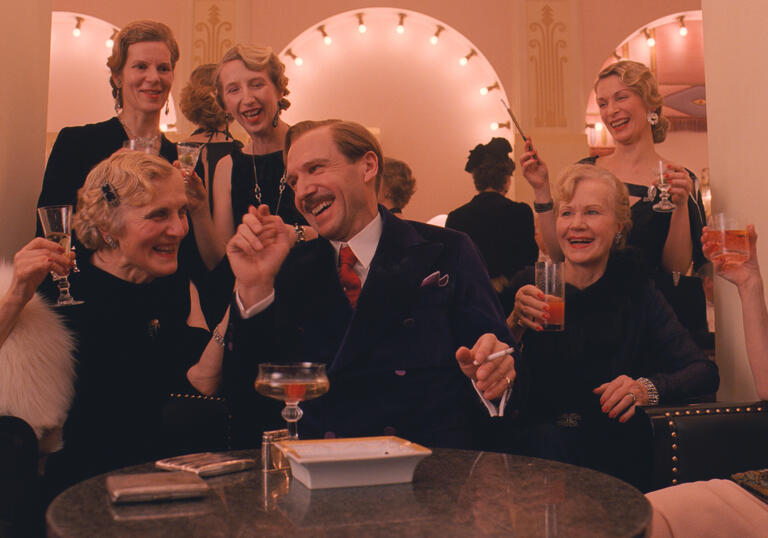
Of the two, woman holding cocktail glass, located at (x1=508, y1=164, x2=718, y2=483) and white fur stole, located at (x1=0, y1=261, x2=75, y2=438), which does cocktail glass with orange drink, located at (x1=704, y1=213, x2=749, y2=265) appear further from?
white fur stole, located at (x1=0, y1=261, x2=75, y2=438)

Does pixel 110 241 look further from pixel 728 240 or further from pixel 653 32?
pixel 653 32

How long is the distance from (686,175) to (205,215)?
1739 mm

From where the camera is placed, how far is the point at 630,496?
4.08 ft

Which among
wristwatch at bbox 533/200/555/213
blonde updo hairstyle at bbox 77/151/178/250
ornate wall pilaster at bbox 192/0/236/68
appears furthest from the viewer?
ornate wall pilaster at bbox 192/0/236/68

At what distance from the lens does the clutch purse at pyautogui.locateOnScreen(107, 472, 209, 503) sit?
3.97 feet

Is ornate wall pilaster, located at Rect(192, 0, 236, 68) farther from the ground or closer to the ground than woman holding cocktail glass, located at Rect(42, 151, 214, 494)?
farther from the ground

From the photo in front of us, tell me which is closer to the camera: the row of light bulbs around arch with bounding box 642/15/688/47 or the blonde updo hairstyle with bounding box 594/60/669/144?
the blonde updo hairstyle with bounding box 594/60/669/144

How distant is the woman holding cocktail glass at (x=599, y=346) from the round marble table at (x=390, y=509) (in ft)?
3.17

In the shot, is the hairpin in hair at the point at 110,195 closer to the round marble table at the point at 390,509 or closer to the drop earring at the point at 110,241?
the drop earring at the point at 110,241

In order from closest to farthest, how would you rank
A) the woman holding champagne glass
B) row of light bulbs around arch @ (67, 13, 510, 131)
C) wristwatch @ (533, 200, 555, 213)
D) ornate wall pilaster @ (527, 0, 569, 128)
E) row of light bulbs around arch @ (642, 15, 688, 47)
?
the woman holding champagne glass
wristwatch @ (533, 200, 555, 213)
ornate wall pilaster @ (527, 0, 569, 128)
row of light bulbs around arch @ (67, 13, 510, 131)
row of light bulbs around arch @ (642, 15, 688, 47)

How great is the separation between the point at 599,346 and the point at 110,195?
5.04ft

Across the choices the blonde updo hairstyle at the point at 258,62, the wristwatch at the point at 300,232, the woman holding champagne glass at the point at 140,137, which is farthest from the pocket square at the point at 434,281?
the blonde updo hairstyle at the point at 258,62

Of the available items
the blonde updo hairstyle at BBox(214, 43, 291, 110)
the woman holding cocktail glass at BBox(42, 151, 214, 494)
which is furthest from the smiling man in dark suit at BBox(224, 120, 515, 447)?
the blonde updo hairstyle at BBox(214, 43, 291, 110)

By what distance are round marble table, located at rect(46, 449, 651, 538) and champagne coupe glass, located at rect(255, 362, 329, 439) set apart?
14 centimetres
